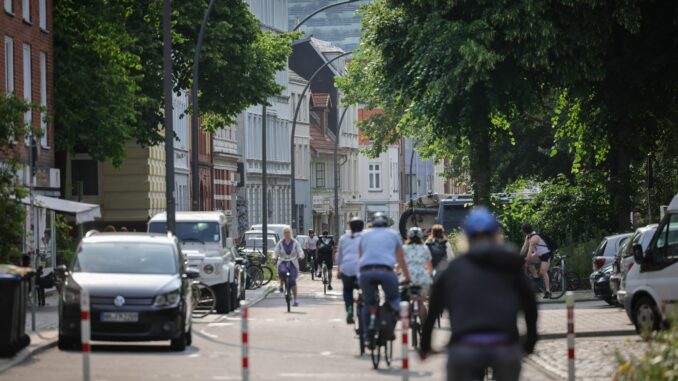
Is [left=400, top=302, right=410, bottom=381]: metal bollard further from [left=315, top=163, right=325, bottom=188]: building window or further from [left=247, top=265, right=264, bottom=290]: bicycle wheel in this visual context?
[left=315, top=163, right=325, bottom=188]: building window

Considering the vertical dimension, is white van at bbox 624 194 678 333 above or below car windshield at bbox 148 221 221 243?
below

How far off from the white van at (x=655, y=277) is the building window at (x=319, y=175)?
9518 centimetres

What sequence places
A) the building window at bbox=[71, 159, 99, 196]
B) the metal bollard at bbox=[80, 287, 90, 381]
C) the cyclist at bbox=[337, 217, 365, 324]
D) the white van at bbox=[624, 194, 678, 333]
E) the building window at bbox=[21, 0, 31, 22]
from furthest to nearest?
the building window at bbox=[71, 159, 99, 196], the building window at bbox=[21, 0, 31, 22], the cyclist at bbox=[337, 217, 365, 324], the white van at bbox=[624, 194, 678, 333], the metal bollard at bbox=[80, 287, 90, 381]

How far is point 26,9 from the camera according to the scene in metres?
42.9

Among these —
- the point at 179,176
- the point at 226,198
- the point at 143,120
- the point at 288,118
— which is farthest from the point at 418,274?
the point at 288,118

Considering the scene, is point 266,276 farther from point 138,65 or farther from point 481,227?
point 481,227

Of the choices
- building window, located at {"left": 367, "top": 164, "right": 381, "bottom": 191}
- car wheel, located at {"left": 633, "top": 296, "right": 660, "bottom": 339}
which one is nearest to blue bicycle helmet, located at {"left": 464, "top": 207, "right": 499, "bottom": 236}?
car wheel, located at {"left": 633, "top": 296, "right": 660, "bottom": 339}

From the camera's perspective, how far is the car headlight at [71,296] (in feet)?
74.0

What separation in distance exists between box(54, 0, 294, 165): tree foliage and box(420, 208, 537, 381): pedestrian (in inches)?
1480

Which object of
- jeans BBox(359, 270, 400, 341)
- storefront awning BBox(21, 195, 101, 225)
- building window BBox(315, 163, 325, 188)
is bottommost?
jeans BBox(359, 270, 400, 341)

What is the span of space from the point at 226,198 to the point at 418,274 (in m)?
66.8

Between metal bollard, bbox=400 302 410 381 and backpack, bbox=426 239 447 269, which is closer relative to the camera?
metal bollard, bbox=400 302 410 381

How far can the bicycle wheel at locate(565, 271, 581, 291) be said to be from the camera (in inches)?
1613

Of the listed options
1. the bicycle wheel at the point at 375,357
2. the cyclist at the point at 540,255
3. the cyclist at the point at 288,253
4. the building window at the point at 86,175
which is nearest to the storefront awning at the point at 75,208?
the cyclist at the point at 288,253
